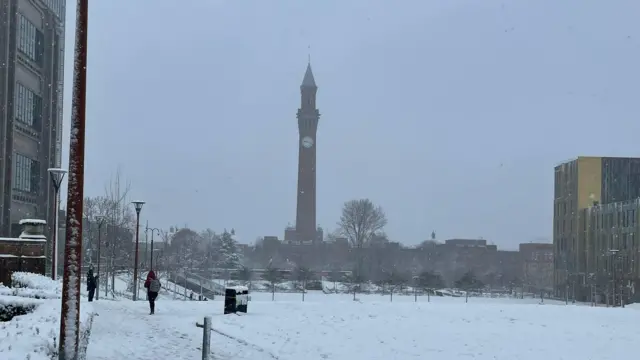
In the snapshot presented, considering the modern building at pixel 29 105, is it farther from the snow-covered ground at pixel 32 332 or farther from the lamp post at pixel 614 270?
the lamp post at pixel 614 270

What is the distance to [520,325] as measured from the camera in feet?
92.4

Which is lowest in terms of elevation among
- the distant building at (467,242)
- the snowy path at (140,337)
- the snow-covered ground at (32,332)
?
the snowy path at (140,337)

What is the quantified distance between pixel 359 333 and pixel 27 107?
3757 cm

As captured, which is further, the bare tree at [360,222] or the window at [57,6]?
the bare tree at [360,222]

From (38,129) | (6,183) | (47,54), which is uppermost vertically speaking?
(47,54)

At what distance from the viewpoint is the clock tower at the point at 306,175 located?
414ft

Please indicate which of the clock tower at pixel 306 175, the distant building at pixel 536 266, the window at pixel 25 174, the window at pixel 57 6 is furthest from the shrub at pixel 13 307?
the clock tower at pixel 306 175

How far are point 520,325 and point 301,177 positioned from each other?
99.1 meters

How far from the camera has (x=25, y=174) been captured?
5488 centimetres

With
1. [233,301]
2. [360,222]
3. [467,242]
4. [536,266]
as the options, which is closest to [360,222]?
[360,222]

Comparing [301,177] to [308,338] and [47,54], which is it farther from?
[308,338]

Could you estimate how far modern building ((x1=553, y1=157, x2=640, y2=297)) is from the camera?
3588 inches

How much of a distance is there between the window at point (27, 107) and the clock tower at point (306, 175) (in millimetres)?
70317

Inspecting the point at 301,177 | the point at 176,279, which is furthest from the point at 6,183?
the point at 301,177
